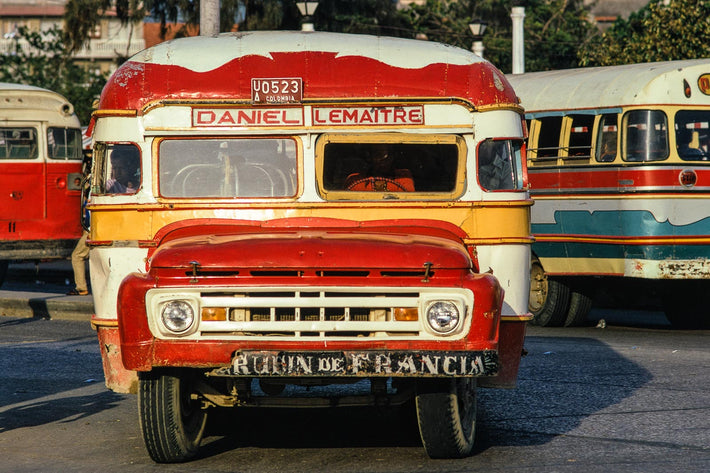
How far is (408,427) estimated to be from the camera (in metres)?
8.28

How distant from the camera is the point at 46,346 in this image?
1297 cm

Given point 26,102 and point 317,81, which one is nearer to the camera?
point 317,81

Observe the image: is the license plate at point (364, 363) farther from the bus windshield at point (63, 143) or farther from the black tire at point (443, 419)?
the bus windshield at point (63, 143)

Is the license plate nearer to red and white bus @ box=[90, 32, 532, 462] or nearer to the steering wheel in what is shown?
Result: red and white bus @ box=[90, 32, 532, 462]

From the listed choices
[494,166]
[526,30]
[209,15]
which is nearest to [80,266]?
[209,15]

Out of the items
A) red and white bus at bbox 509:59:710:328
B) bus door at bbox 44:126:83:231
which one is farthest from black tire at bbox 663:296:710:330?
bus door at bbox 44:126:83:231

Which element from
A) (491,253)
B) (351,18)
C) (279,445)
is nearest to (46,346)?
(279,445)

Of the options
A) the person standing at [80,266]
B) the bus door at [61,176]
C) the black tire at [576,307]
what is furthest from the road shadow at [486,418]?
the bus door at [61,176]

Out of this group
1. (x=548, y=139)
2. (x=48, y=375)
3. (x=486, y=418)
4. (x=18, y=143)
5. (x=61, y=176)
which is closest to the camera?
(x=486, y=418)

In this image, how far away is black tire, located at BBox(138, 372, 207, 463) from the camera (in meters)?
6.91

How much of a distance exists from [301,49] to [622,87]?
22.3ft

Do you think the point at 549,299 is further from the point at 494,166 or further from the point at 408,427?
the point at 494,166

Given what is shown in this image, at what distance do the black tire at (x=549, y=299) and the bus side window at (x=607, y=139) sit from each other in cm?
155

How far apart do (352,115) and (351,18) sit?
30905mm
